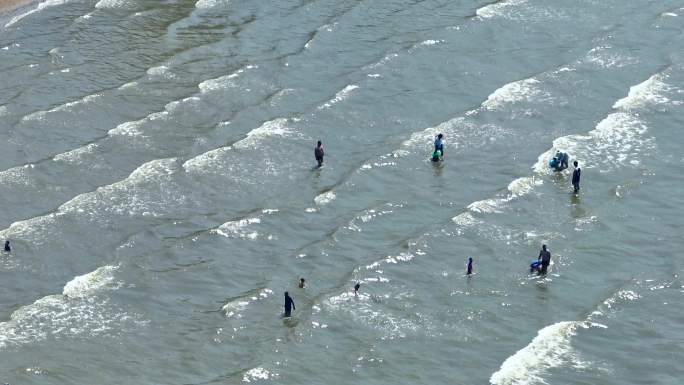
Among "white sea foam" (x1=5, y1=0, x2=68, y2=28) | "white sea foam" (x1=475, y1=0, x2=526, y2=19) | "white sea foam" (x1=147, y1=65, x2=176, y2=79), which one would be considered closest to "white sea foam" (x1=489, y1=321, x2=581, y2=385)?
"white sea foam" (x1=147, y1=65, x2=176, y2=79)

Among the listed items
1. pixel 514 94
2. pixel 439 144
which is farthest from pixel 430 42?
pixel 439 144

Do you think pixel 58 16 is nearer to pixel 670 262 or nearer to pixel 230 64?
pixel 230 64

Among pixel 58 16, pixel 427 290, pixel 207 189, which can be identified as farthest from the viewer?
pixel 58 16

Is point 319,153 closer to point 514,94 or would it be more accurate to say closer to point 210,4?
point 514,94

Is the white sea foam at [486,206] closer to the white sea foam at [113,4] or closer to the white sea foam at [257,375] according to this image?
the white sea foam at [257,375]

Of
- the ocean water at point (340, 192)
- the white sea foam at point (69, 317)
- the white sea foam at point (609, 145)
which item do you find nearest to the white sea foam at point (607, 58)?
the ocean water at point (340, 192)

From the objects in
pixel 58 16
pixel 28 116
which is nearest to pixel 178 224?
pixel 28 116

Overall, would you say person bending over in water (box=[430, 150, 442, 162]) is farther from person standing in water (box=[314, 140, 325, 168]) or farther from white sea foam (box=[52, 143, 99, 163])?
white sea foam (box=[52, 143, 99, 163])
